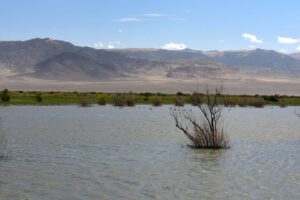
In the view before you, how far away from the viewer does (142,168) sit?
11.5 metres

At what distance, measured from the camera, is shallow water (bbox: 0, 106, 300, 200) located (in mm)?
9070

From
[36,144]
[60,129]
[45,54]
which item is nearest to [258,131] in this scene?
[60,129]

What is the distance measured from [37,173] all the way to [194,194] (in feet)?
12.1

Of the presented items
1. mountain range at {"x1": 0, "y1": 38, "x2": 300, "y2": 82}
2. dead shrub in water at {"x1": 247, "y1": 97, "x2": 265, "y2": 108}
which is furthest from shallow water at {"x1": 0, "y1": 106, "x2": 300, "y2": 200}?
mountain range at {"x1": 0, "y1": 38, "x2": 300, "y2": 82}

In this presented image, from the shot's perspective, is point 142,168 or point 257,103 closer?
point 142,168

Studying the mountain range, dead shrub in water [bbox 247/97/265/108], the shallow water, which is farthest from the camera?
the mountain range

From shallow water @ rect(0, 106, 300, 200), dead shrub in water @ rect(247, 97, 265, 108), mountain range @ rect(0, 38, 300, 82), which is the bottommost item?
shallow water @ rect(0, 106, 300, 200)

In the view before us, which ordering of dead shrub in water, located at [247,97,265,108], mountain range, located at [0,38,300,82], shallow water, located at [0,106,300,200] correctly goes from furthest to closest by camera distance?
mountain range, located at [0,38,300,82]
dead shrub in water, located at [247,97,265,108]
shallow water, located at [0,106,300,200]

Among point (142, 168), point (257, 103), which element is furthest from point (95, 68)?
point (142, 168)

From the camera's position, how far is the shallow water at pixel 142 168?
9070 millimetres

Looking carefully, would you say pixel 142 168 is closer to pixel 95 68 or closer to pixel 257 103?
pixel 257 103

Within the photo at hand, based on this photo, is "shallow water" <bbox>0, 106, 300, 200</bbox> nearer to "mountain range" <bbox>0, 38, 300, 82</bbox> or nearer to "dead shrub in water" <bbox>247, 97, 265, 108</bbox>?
"dead shrub in water" <bbox>247, 97, 265, 108</bbox>

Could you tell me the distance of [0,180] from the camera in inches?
388

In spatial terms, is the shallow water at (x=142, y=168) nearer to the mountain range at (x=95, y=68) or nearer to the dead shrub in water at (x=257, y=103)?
the dead shrub in water at (x=257, y=103)
